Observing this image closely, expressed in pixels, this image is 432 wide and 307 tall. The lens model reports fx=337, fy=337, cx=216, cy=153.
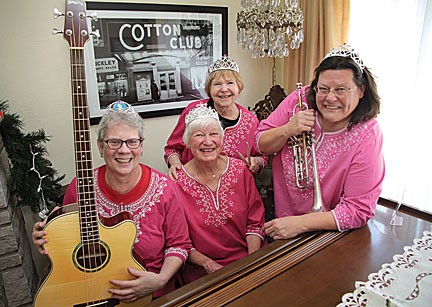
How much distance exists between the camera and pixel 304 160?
4.94 ft

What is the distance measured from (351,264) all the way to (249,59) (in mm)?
2268

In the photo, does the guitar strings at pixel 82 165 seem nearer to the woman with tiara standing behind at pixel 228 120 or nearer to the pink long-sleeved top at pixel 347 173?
the woman with tiara standing behind at pixel 228 120

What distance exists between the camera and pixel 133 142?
4.60 feet

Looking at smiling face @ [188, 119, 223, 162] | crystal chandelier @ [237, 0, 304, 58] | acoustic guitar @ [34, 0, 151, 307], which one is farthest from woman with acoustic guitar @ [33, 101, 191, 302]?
crystal chandelier @ [237, 0, 304, 58]

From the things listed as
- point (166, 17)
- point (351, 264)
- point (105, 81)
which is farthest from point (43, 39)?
point (351, 264)

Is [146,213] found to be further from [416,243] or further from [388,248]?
[416,243]

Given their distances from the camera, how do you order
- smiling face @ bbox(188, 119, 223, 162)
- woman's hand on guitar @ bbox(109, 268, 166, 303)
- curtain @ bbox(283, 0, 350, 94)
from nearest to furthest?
woman's hand on guitar @ bbox(109, 268, 166, 303)
smiling face @ bbox(188, 119, 223, 162)
curtain @ bbox(283, 0, 350, 94)

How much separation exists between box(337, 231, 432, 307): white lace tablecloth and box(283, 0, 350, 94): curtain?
5.88ft

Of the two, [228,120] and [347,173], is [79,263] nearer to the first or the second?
[347,173]

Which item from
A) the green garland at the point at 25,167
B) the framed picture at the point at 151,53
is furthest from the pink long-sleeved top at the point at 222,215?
the framed picture at the point at 151,53

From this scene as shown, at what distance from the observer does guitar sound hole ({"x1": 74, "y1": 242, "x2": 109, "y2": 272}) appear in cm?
123

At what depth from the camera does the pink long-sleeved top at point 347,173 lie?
4.41 ft

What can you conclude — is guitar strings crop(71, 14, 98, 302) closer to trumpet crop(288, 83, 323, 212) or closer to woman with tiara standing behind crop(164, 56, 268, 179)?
woman with tiara standing behind crop(164, 56, 268, 179)

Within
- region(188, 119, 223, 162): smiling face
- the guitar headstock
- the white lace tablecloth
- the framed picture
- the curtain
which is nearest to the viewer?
the white lace tablecloth
